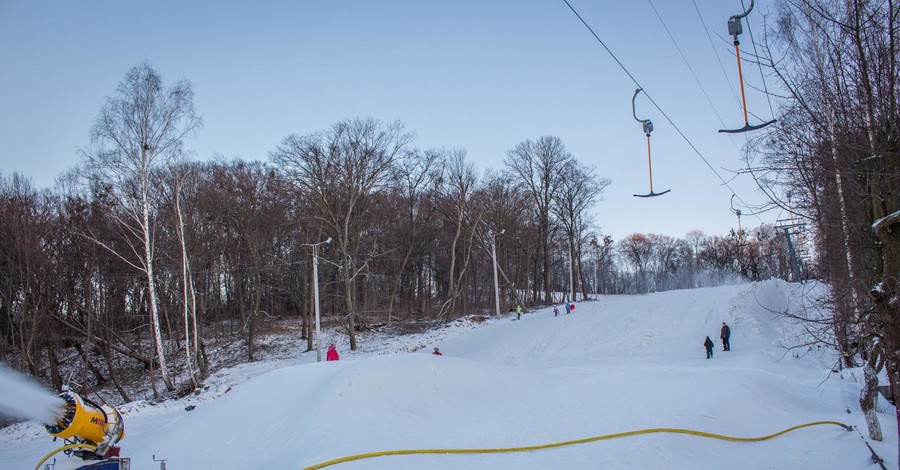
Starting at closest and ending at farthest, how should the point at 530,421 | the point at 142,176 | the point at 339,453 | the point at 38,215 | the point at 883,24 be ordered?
the point at 883,24 → the point at 339,453 → the point at 530,421 → the point at 142,176 → the point at 38,215

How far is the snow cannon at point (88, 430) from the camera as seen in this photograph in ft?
19.4

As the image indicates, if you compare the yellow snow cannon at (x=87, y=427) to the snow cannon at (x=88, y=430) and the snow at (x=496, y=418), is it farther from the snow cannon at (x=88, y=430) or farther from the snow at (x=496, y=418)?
the snow at (x=496, y=418)

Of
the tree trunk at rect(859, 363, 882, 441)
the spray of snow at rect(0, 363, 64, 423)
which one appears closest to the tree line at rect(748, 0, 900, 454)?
the tree trunk at rect(859, 363, 882, 441)

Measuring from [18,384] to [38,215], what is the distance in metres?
29.5

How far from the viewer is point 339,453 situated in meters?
8.85

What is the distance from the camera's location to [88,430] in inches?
242

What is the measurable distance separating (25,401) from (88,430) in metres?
1.37

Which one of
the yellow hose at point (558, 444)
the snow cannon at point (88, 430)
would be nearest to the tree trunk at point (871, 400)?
the yellow hose at point (558, 444)

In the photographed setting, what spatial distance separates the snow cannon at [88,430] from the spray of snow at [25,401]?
6.3 inches

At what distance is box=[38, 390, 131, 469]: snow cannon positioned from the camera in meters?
5.90

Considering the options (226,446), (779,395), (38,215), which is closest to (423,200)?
(38,215)

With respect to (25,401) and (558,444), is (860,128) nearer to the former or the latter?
(558,444)

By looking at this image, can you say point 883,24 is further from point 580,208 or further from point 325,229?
point 580,208

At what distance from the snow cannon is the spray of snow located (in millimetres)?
159
